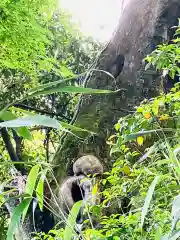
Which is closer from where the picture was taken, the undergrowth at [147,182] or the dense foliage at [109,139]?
the dense foliage at [109,139]

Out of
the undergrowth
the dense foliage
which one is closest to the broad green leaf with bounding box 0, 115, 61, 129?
the dense foliage

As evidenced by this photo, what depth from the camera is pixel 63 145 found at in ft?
8.85

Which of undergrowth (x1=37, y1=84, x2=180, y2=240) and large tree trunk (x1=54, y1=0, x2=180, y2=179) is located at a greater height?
large tree trunk (x1=54, y1=0, x2=180, y2=179)

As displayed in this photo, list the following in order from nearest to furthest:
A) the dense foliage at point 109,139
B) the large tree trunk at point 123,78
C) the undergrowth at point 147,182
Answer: the dense foliage at point 109,139
the undergrowth at point 147,182
the large tree trunk at point 123,78

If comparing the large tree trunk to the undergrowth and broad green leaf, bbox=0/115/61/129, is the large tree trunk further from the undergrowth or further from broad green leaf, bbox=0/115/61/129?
broad green leaf, bbox=0/115/61/129

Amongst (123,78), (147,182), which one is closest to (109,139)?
(147,182)

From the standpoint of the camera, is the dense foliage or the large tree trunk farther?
the large tree trunk

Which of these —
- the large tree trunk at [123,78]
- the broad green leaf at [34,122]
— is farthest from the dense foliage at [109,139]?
the large tree trunk at [123,78]

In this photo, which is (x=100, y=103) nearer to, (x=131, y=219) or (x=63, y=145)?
(x=63, y=145)

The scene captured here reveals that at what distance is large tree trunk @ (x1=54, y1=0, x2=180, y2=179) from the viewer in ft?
8.52

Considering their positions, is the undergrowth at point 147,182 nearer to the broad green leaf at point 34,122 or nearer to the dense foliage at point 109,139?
the dense foliage at point 109,139

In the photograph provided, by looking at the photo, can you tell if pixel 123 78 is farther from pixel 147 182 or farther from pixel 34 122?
pixel 34 122

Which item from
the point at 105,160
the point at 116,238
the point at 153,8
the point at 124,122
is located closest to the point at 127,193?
the point at 124,122

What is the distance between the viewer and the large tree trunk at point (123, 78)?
2596 millimetres
